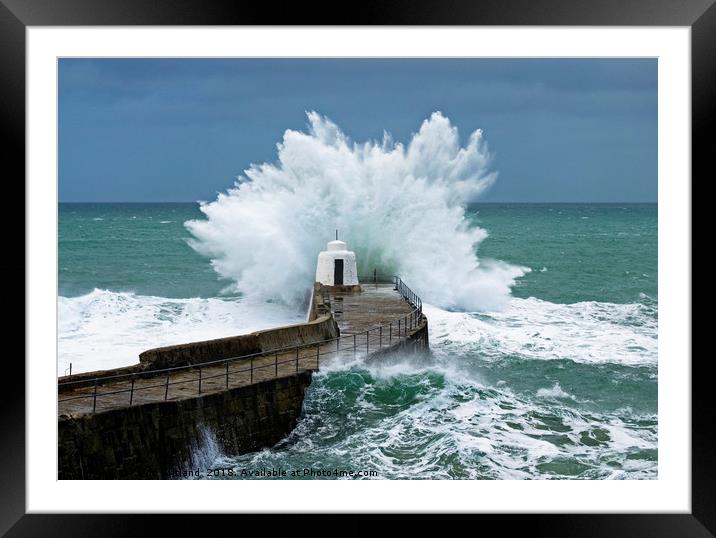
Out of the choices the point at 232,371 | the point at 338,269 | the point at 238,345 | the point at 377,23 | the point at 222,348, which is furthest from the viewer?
the point at 338,269

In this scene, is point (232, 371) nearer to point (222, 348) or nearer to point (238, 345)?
point (222, 348)

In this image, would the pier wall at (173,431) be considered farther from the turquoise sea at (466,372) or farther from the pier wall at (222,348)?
the pier wall at (222,348)

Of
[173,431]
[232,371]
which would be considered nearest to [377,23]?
[173,431]

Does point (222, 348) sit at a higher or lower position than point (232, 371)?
higher

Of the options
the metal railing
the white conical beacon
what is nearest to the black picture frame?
the metal railing

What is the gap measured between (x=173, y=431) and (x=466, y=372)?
6995 mm

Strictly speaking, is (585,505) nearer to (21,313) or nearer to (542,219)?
(21,313)

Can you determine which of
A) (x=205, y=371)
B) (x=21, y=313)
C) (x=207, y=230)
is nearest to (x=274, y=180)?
(x=207, y=230)

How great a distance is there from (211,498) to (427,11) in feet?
12.6

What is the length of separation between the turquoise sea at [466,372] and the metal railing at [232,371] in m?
0.43

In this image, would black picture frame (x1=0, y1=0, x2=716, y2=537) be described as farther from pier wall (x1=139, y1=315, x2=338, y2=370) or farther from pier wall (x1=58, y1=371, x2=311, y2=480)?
pier wall (x1=139, y1=315, x2=338, y2=370)

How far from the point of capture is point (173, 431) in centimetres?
822

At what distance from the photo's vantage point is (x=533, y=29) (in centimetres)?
583

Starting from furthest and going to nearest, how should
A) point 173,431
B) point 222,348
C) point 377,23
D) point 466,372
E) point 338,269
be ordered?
point 338,269 → point 466,372 → point 222,348 → point 173,431 → point 377,23
